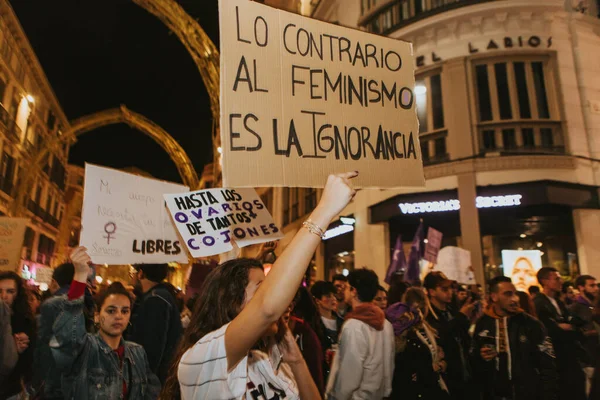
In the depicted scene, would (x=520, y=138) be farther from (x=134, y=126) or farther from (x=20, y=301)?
(x=134, y=126)

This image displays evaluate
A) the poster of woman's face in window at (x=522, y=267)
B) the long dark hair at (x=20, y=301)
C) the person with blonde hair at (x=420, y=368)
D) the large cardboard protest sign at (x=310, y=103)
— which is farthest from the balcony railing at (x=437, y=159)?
the long dark hair at (x=20, y=301)

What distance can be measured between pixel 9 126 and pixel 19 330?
3328cm

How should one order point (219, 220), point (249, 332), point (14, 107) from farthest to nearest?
point (14, 107), point (219, 220), point (249, 332)

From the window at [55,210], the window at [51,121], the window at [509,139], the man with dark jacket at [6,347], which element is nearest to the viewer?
the man with dark jacket at [6,347]

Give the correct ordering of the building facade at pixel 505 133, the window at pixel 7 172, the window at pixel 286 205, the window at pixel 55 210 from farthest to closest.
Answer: the window at pixel 55 210 → the window at pixel 7 172 → the window at pixel 286 205 → the building facade at pixel 505 133

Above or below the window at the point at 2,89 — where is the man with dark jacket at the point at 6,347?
below

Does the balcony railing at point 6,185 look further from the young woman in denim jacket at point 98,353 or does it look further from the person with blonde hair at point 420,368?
the person with blonde hair at point 420,368

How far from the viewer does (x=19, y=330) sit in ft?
15.4

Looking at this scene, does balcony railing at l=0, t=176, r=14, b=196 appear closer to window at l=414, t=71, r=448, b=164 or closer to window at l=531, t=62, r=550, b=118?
window at l=414, t=71, r=448, b=164

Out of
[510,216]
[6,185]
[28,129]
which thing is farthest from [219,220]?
[28,129]

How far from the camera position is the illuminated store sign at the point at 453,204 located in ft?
44.6

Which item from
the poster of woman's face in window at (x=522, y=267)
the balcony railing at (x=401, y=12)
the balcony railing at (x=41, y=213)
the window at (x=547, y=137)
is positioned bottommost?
the poster of woman's face in window at (x=522, y=267)

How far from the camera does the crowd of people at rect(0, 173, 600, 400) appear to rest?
1981mm

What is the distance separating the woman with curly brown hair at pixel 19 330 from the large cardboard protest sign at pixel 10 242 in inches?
103
